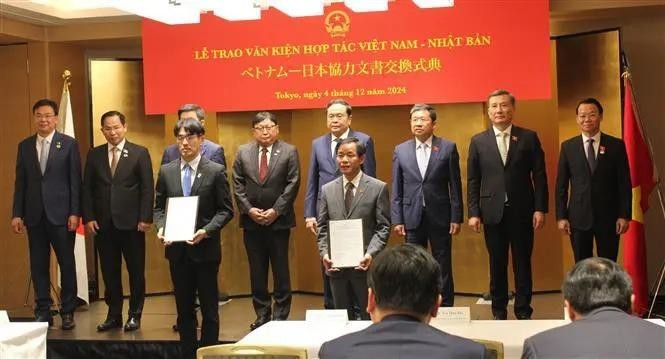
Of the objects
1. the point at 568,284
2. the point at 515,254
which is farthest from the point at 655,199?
the point at 568,284

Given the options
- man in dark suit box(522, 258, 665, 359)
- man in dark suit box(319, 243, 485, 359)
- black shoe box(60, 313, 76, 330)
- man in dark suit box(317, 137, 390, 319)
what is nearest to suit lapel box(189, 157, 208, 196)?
man in dark suit box(317, 137, 390, 319)

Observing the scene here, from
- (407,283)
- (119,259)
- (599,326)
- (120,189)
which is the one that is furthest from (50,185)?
(599,326)

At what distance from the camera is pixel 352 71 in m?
6.80

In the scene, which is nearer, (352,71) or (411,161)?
(411,161)

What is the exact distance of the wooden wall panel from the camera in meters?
7.76

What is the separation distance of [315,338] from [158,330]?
312cm

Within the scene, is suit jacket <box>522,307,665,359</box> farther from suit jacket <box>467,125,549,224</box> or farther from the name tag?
suit jacket <box>467,125,549,224</box>

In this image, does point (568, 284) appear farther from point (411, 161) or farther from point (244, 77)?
point (244, 77)

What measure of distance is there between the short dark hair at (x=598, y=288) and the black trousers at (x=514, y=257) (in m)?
3.57

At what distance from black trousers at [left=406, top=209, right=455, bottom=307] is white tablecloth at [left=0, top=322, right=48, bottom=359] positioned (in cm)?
261

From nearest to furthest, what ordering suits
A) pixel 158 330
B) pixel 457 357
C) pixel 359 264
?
1. pixel 457 357
2. pixel 359 264
3. pixel 158 330

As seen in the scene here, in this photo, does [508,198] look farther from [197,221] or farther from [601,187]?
[197,221]

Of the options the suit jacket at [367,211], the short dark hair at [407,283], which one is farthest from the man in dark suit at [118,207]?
the short dark hair at [407,283]

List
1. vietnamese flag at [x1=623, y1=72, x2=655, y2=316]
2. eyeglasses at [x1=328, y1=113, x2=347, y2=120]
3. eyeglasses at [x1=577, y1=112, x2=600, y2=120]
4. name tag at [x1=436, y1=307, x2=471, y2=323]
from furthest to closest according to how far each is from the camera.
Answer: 1. vietnamese flag at [x1=623, y1=72, x2=655, y2=316]
2. eyeglasses at [x1=328, y1=113, x2=347, y2=120]
3. eyeglasses at [x1=577, y1=112, x2=600, y2=120]
4. name tag at [x1=436, y1=307, x2=471, y2=323]
